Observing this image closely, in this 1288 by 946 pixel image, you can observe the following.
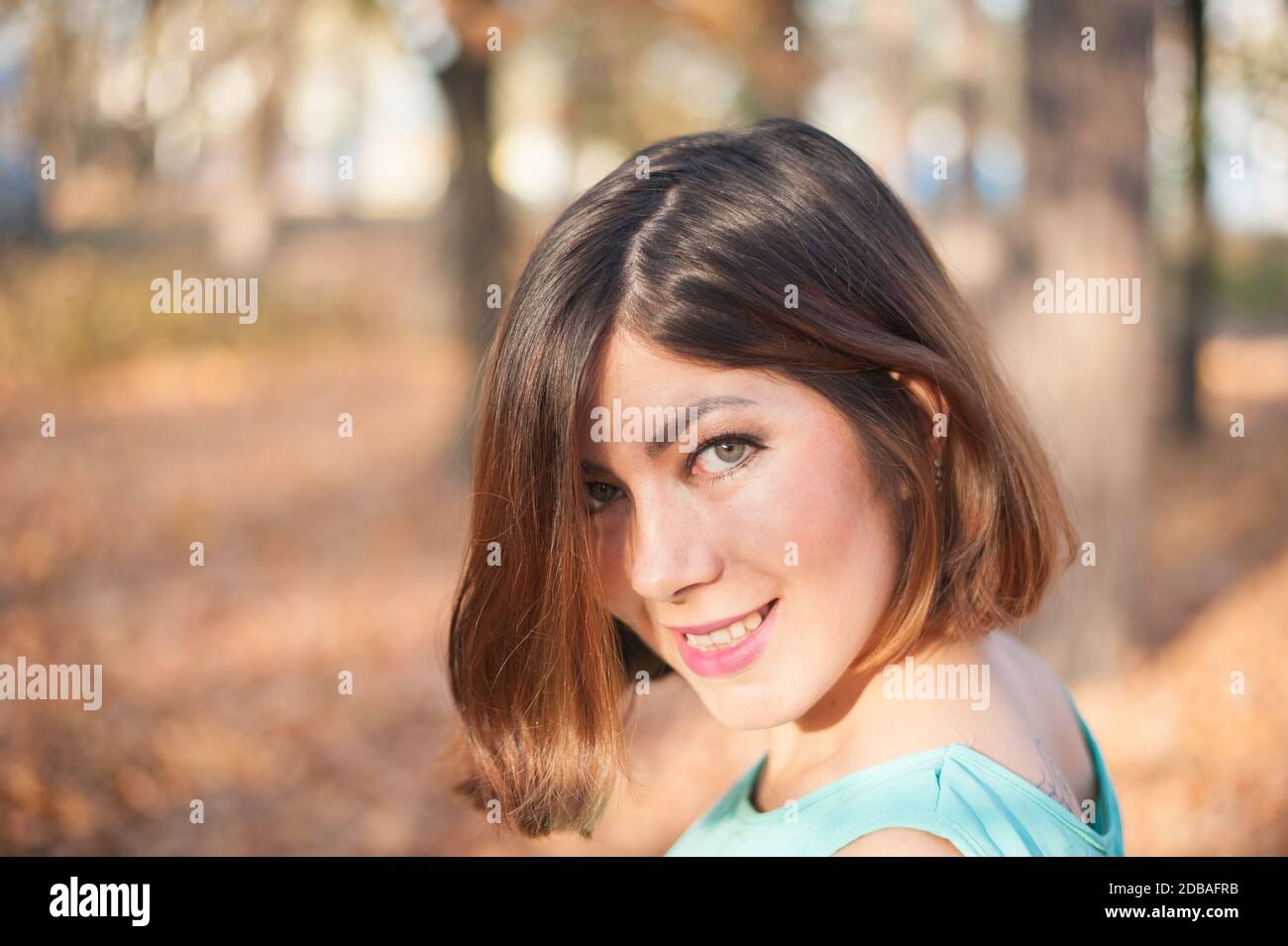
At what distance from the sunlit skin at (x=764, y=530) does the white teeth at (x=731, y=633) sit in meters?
0.03

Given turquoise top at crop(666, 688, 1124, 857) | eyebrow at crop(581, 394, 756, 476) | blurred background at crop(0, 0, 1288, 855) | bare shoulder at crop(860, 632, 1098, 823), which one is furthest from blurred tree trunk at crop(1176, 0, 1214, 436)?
eyebrow at crop(581, 394, 756, 476)

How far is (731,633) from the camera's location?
5.03 ft

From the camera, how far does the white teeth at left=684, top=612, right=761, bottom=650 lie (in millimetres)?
1528

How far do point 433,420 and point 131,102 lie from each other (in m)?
4.77

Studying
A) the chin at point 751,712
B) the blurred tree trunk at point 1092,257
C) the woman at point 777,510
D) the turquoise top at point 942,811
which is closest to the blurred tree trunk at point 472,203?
the blurred tree trunk at point 1092,257

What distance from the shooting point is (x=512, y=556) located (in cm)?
167

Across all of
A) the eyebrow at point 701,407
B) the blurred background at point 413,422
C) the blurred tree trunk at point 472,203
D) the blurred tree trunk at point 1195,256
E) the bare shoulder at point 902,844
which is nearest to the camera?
the bare shoulder at point 902,844

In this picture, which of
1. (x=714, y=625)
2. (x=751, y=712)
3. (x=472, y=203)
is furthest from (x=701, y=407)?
(x=472, y=203)

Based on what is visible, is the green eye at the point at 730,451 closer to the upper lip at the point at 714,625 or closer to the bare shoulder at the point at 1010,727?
the upper lip at the point at 714,625

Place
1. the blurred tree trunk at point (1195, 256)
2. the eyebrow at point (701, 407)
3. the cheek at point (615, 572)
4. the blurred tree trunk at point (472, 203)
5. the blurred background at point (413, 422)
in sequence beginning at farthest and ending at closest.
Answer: the blurred tree trunk at point (1195, 256) < the blurred tree trunk at point (472, 203) < the blurred background at point (413, 422) < the cheek at point (615, 572) < the eyebrow at point (701, 407)

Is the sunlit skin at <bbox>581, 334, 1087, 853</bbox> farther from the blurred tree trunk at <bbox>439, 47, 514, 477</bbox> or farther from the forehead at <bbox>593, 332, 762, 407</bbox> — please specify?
the blurred tree trunk at <bbox>439, 47, 514, 477</bbox>

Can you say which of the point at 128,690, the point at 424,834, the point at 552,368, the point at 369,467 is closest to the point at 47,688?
the point at 128,690

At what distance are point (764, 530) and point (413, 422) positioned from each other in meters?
11.8

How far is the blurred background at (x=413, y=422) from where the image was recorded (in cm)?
507
